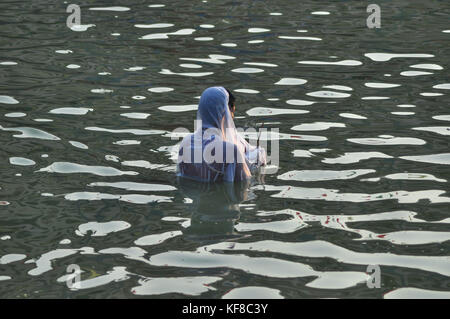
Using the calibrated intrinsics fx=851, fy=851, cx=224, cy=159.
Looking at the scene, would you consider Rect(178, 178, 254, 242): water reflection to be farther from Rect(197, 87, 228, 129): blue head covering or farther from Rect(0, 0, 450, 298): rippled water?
Rect(197, 87, 228, 129): blue head covering

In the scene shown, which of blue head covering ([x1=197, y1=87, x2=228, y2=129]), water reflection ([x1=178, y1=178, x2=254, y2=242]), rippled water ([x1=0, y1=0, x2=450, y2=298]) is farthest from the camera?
blue head covering ([x1=197, y1=87, x2=228, y2=129])

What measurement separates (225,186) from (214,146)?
1.63ft

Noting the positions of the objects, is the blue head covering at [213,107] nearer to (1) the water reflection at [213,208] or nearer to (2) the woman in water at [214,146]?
(2) the woman in water at [214,146]

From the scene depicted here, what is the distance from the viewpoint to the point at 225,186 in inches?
363

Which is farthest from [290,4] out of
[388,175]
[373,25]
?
[388,175]

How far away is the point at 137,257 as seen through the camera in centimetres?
750

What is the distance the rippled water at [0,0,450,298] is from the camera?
724cm

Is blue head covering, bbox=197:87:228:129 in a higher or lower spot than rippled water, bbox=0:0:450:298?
higher

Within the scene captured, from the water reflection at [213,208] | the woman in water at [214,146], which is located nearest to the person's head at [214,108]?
the woman in water at [214,146]

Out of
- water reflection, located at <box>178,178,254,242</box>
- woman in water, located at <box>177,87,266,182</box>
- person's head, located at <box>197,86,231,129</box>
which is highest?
person's head, located at <box>197,86,231,129</box>

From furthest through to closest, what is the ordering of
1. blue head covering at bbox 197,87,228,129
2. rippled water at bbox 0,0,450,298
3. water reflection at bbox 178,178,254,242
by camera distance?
blue head covering at bbox 197,87,228,129 < water reflection at bbox 178,178,254,242 < rippled water at bbox 0,0,450,298

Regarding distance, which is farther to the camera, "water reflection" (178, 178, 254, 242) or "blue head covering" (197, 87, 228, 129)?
"blue head covering" (197, 87, 228, 129)

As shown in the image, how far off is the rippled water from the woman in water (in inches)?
7.3

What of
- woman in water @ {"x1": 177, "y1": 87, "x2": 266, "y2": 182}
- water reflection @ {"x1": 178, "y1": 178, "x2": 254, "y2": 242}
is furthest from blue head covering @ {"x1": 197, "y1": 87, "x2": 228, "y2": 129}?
water reflection @ {"x1": 178, "y1": 178, "x2": 254, "y2": 242}
